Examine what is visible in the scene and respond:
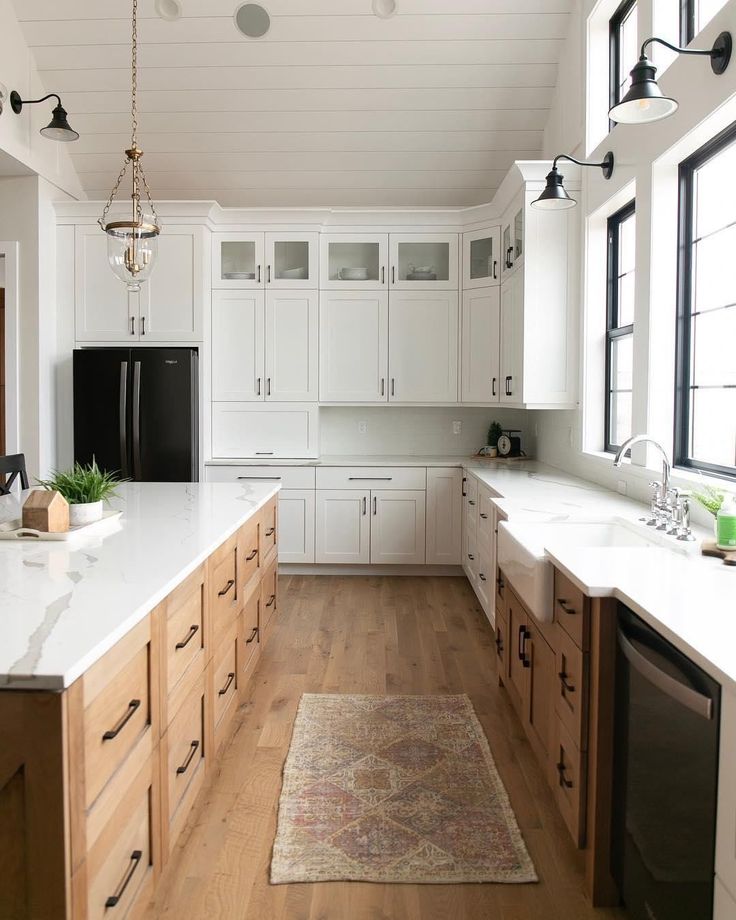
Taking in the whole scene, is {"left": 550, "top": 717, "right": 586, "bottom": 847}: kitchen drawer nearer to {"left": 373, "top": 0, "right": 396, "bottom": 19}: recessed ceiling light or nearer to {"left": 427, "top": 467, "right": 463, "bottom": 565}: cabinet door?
{"left": 427, "top": 467, "right": 463, "bottom": 565}: cabinet door

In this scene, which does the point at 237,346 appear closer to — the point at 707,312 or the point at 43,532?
the point at 43,532

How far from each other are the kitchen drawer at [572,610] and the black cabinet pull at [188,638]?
1.02m

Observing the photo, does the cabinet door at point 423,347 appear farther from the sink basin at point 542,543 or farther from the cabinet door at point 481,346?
the sink basin at point 542,543

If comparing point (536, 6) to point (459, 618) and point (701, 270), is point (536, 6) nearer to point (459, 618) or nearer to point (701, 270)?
point (701, 270)

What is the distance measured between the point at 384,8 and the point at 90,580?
393 cm

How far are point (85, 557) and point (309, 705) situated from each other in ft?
4.32

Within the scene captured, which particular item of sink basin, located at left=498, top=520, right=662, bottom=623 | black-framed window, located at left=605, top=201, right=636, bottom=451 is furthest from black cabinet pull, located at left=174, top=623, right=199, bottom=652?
black-framed window, located at left=605, top=201, right=636, bottom=451

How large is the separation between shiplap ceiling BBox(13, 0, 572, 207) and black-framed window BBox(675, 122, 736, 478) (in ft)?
6.90

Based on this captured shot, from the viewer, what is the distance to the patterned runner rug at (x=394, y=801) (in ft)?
A: 5.93

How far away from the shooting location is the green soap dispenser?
6.56 ft

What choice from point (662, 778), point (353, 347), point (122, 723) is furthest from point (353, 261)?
point (662, 778)

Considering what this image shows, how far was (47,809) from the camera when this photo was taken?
107cm

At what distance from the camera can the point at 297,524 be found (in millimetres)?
4844

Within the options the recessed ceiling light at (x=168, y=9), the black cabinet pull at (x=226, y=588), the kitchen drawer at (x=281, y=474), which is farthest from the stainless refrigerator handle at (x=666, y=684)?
the recessed ceiling light at (x=168, y=9)
